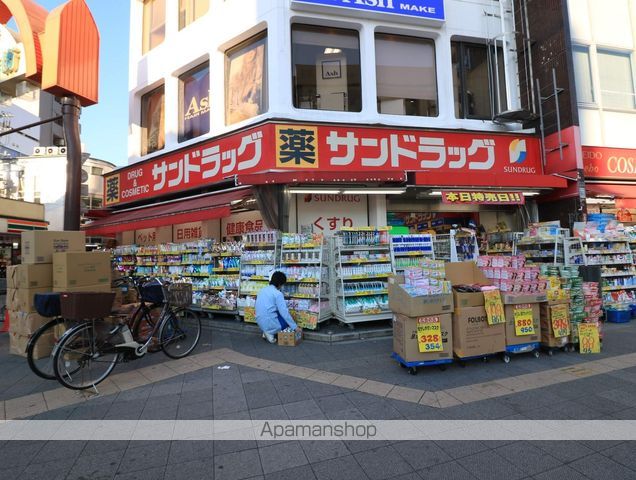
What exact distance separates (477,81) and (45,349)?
12.6 m

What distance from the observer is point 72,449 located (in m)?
3.30

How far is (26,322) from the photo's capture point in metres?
6.01

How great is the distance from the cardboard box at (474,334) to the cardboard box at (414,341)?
116mm

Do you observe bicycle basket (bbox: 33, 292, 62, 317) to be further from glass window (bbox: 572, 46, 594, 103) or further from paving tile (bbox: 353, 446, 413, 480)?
glass window (bbox: 572, 46, 594, 103)

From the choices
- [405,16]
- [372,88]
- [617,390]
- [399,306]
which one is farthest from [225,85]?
[617,390]

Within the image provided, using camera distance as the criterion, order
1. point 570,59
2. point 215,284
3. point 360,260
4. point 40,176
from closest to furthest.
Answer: point 360,260, point 215,284, point 570,59, point 40,176

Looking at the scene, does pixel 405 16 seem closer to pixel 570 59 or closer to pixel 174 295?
pixel 570 59

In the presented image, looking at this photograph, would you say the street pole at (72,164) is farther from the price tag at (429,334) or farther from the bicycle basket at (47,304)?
the price tag at (429,334)

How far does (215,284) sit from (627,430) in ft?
25.0

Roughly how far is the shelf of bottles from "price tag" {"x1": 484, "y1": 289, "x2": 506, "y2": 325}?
2.57m

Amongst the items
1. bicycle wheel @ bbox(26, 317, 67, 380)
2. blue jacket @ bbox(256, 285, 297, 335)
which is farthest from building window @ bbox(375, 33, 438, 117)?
bicycle wheel @ bbox(26, 317, 67, 380)

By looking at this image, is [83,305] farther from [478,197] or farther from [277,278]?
[478,197]

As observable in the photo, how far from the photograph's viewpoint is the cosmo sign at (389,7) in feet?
31.1

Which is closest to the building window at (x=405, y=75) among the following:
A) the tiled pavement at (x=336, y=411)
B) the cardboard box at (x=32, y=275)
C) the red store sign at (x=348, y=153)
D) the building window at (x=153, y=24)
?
the red store sign at (x=348, y=153)
